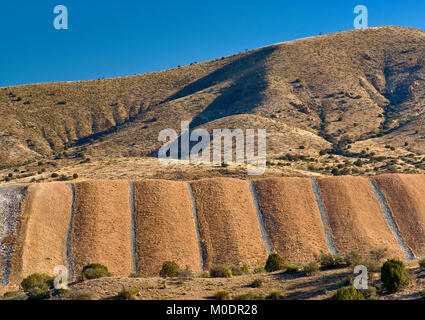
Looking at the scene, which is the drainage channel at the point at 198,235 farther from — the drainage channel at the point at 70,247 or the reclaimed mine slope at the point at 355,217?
the reclaimed mine slope at the point at 355,217

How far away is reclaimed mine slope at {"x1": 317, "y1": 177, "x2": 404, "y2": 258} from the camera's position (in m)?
37.9

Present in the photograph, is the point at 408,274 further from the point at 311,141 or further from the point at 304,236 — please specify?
the point at 311,141

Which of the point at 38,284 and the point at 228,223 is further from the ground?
the point at 228,223

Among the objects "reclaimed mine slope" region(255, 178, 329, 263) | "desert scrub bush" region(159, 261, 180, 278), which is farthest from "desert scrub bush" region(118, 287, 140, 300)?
"reclaimed mine slope" region(255, 178, 329, 263)

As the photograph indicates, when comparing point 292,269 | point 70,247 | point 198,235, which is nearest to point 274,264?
point 292,269

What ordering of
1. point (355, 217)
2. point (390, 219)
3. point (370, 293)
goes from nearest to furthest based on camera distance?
point (370, 293), point (355, 217), point (390, 219)

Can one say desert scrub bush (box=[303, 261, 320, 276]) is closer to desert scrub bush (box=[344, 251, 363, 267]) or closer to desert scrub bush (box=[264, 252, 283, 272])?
desert scrub bush (box=[344, 251, 363, 267])

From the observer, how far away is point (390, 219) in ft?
138

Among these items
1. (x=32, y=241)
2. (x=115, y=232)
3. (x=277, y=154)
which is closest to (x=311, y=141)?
(x=277, y=154)

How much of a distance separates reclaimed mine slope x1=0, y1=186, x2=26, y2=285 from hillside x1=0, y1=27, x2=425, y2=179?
3462 centimetres

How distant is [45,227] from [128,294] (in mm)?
18656

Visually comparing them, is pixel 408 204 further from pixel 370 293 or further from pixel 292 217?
pixel 370 293

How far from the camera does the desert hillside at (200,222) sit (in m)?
35.3

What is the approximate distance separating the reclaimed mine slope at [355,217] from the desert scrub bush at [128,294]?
21061mm
